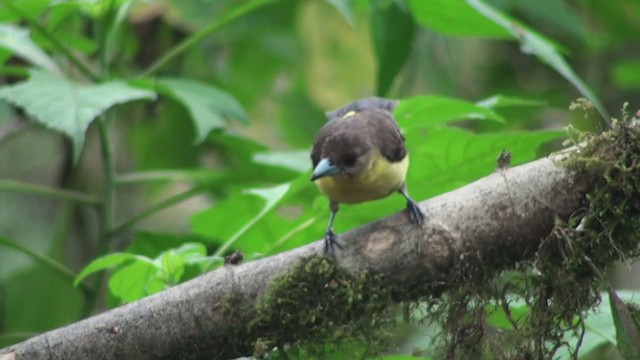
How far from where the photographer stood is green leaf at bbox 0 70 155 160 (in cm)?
221

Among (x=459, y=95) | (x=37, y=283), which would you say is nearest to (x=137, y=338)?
(x=37, y=283)

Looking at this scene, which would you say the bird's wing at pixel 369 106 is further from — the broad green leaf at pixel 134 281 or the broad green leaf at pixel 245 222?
the broad green leaf at pixel 134 281

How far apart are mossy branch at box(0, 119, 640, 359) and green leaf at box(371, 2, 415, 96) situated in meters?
0.91

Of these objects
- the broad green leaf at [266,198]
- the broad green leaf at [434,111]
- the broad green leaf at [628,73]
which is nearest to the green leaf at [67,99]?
the broad green leaf at [266,198]

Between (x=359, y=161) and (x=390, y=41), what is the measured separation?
68 centimetres

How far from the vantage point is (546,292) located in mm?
1916

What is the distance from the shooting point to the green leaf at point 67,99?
2.21 m

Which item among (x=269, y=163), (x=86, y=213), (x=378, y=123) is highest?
(x=378, y=123)

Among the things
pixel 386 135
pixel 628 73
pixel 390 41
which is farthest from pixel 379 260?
pixel 628 73

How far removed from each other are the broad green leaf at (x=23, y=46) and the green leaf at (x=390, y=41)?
818 millimetres

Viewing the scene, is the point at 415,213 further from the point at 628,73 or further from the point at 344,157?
the point at 628,73

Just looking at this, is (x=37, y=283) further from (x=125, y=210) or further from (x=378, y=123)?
(x=378, y=123)

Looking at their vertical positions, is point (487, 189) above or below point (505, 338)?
above

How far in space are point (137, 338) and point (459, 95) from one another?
2.81m
